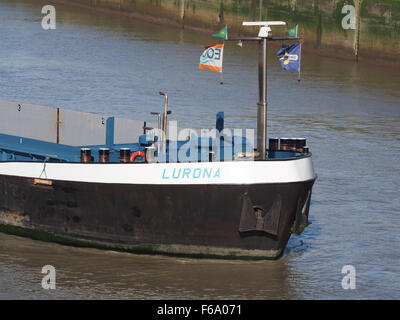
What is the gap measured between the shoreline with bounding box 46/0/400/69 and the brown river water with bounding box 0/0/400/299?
50 centimetres

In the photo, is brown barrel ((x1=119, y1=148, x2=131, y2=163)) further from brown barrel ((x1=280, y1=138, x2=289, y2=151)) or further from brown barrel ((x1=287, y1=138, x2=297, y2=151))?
brown barrel ((x1=287, y1=138, x2=297, y2=151))

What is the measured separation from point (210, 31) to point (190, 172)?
4279 centimetres

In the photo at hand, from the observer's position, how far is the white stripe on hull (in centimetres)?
1877

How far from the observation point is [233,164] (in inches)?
740

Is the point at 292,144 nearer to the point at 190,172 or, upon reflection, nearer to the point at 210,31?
the point at 190,172

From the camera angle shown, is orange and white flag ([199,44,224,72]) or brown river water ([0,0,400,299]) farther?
orange and white flag ([199,44,224,72])

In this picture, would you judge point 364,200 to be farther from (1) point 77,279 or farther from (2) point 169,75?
(2) point 169,75

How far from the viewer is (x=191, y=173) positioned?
747 inches
